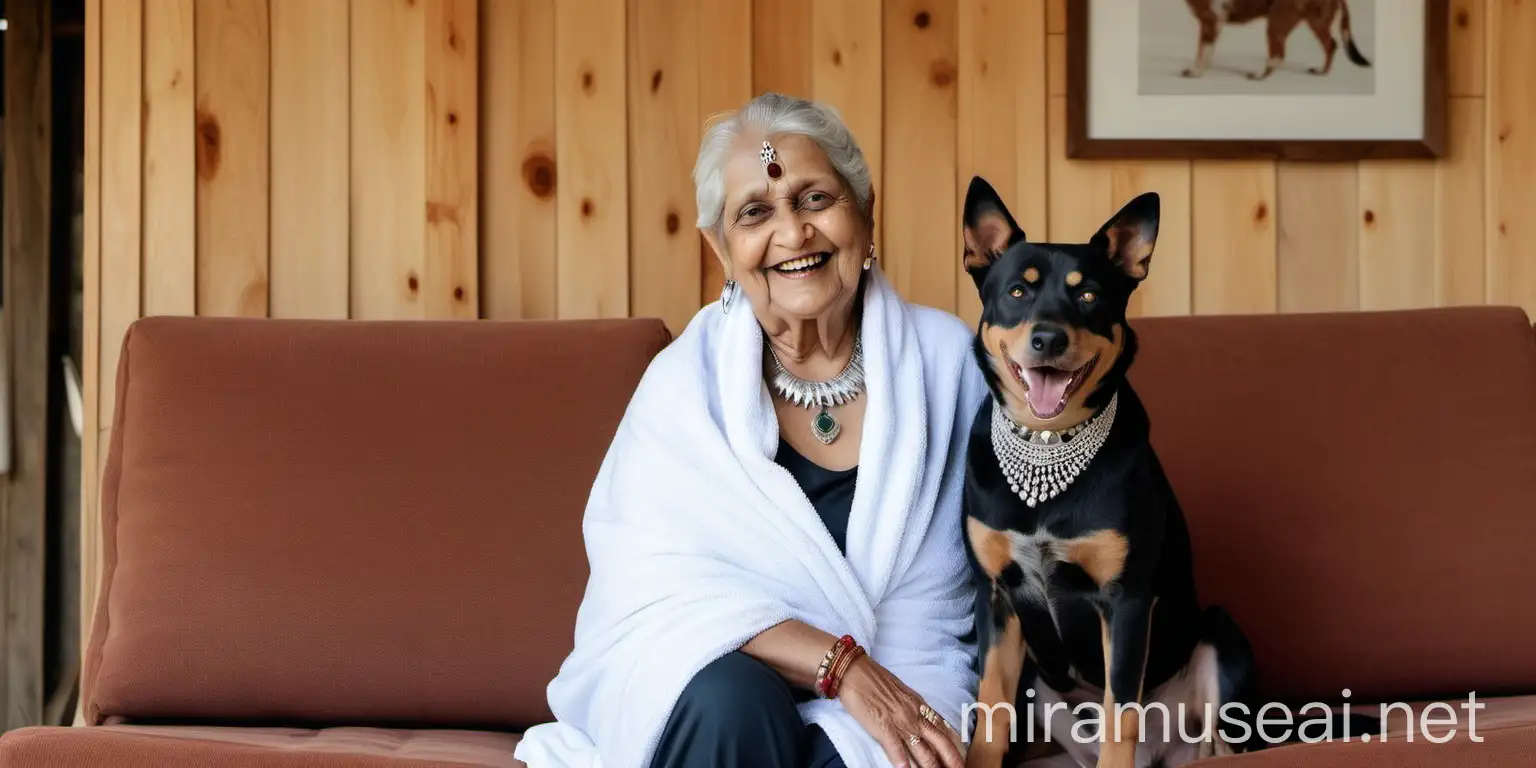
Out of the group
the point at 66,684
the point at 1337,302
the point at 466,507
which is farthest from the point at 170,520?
the point at 1337,302

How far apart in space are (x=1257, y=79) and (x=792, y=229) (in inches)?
50.4

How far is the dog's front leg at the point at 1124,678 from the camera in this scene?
158cm

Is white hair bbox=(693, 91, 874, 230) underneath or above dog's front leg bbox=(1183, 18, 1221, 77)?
underneath

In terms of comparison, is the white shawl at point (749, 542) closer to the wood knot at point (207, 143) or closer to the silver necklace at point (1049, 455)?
the silver necklace at point (1049, 455)

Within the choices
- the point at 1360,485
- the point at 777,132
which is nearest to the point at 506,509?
the point at 777,132

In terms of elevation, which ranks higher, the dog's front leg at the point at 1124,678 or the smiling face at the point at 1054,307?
the smiling face at the point at 1054,307

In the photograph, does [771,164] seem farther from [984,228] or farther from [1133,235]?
[1133,235]

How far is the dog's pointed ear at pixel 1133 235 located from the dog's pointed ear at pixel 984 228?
0.35ft

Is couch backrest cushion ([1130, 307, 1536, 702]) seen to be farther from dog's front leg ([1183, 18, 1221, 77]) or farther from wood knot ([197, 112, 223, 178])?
wood knot ([197, 112, 223, 178])

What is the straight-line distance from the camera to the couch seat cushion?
5.61 feet

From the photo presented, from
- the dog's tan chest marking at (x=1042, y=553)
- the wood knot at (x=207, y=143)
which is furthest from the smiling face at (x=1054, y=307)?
the wood knot at (x=207, y=143)

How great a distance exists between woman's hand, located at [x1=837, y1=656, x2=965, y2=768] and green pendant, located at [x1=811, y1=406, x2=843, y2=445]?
1.17 feet

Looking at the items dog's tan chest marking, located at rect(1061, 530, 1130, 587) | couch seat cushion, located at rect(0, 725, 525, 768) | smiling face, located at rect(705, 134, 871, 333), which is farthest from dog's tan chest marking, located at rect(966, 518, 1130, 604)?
couch seat cushion, located at rect(0, 725, 525, 768)

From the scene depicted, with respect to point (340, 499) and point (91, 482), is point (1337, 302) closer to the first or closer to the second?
point (340, 499)
